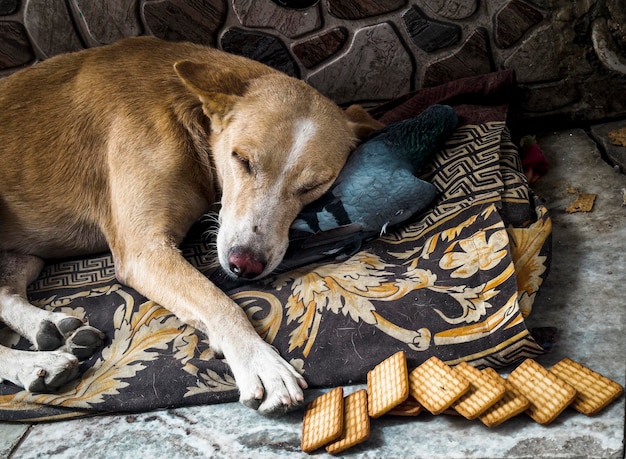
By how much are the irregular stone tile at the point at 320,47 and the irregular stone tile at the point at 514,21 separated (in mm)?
793

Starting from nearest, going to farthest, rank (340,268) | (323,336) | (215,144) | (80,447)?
(80,447), (323,336), (340,268), (215,144)

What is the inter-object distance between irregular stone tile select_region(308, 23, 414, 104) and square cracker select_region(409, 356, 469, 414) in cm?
194

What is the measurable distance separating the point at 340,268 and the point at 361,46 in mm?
1460

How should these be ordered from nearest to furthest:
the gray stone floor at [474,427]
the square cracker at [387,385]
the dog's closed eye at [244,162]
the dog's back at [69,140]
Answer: the gray stone floor at [474,427] → the square cracker at [387,385] → the dog's closed eye at [244,162] → the dog's back at [69,140]

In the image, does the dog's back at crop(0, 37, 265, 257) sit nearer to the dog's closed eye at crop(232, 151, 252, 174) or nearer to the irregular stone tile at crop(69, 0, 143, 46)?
the dog's closed eye at crop(232, 151, 252, 174)

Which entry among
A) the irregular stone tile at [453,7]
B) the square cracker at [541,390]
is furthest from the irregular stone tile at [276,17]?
the square cracker at [541,390]

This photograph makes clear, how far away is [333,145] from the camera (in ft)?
9.07

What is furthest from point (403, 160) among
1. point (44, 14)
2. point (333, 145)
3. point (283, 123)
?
point (44, 14)

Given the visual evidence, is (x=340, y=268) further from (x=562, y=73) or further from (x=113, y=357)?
(x=562, y=73)

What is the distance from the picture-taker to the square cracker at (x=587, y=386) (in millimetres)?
1908

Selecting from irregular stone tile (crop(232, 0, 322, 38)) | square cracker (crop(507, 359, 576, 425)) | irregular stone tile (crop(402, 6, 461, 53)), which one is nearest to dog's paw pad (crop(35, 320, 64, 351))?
square cracker (crop(507, 359, 576, 425))

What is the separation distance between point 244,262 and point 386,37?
167 centimetres

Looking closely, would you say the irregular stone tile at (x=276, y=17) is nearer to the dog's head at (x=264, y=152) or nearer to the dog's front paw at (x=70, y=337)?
the dog's head at (x=264, y=152)

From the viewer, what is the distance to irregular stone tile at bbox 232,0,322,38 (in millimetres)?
3461
